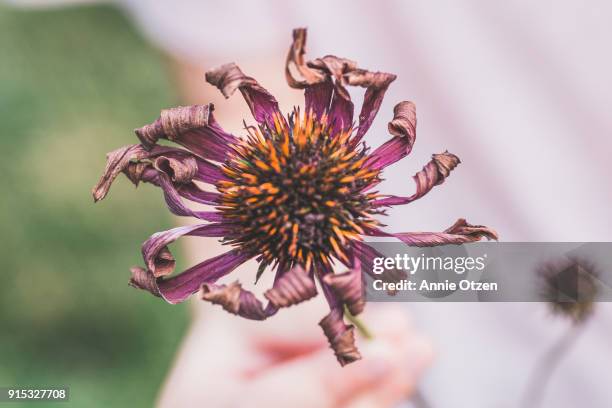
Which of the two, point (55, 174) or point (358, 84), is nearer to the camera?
point (358, 84)

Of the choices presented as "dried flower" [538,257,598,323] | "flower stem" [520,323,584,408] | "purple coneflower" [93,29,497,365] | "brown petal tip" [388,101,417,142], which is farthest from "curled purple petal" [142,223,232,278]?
"flower stem" [520,323,584,408]

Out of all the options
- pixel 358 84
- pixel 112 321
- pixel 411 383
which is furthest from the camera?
pixel 112 321

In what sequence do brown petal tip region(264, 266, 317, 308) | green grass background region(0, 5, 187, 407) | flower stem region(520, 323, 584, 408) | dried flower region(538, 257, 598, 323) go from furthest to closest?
green grass background region(0, 5, 187, 407) < flower stem region(520, 323, 584, 408) < dried flower region(538, 257, 598, 323) < brown petal tip region(264, 266, 317, 308)

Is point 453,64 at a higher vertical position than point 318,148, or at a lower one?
higher

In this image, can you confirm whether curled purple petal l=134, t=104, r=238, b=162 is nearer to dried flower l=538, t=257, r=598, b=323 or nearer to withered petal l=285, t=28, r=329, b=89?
withered petal l=285, t=28, r=329, b=89

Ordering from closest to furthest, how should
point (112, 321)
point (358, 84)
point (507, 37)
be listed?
point (358, 84) → point (507, 37) → point (112, 321)

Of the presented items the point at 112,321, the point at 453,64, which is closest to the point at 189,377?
the point at 453,64

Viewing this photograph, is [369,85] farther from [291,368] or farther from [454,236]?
[291,368]

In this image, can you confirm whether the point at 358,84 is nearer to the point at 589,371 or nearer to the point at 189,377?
the point at 189,377

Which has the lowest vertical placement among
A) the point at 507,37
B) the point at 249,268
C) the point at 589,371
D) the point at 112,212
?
the point at 589,371
